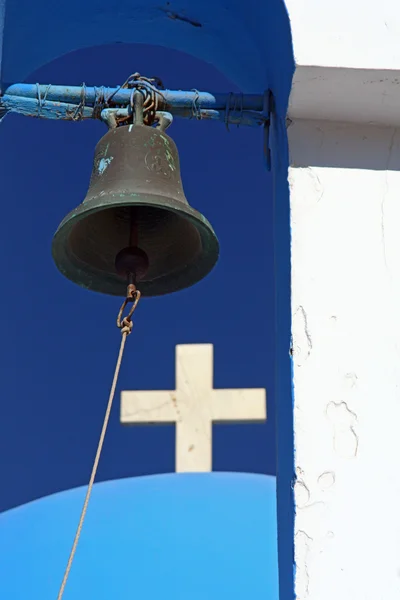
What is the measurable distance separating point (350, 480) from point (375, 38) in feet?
2.81

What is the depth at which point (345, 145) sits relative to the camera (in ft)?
6.65

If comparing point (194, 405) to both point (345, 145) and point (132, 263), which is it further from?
point (345, 145)

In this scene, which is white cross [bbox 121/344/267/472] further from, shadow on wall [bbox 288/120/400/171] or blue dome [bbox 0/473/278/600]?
shadow on wall [bbox 288/120/400/171]

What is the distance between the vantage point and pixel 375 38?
200 cm

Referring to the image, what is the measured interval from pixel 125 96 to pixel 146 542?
152cm

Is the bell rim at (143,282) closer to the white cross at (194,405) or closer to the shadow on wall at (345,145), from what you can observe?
the shadow on wall at (345,145)

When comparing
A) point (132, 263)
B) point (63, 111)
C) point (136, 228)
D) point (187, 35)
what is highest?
point (187, 35)

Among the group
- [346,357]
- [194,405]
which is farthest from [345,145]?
[194,405]

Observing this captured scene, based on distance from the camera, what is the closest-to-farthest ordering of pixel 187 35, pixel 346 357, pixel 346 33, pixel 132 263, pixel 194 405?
pixel 346 357 < pixel 346 33 < pixel 132 263 < pixel 187 35 < pixel 194 405

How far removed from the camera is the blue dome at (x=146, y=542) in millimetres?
3025

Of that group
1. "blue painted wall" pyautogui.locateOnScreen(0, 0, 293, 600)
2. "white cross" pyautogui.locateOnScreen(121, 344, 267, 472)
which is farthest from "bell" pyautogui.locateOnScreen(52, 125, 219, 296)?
"white cross" pyautogui.locateOnScreen(121, 344, 267, 472)

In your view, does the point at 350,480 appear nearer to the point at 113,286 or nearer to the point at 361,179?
the point at 361,179

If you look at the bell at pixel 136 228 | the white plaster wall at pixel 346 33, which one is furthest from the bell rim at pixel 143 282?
the white plaster wall at pixel 346 33

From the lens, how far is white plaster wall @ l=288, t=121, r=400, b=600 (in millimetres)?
1689
